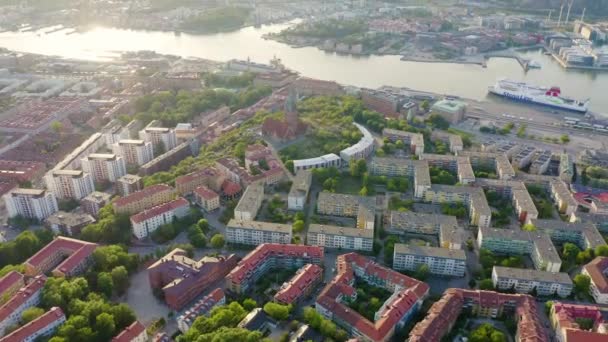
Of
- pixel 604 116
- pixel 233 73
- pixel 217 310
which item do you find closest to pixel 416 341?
pixel 217 310

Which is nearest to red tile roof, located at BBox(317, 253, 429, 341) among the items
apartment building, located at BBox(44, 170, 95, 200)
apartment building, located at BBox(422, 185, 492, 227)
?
apartment building, located at BBox(422, 185, 492, 227)

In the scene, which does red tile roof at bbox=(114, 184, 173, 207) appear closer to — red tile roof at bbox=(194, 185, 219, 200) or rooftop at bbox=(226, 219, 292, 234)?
red tile roof at bbox=(194, 185, 219, 200)

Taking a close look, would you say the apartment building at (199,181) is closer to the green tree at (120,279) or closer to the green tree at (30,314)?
the green tree at (120,279)

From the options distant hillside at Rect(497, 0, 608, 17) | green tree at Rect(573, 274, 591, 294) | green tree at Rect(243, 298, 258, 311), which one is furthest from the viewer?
distant hillside at Rect(497, 0, 608, 17)

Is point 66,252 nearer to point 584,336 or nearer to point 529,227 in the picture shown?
point 584,336

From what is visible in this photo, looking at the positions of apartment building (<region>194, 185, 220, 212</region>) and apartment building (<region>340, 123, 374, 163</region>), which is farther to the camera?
apartment building (<region>340, 123, 374, 163</region>)
